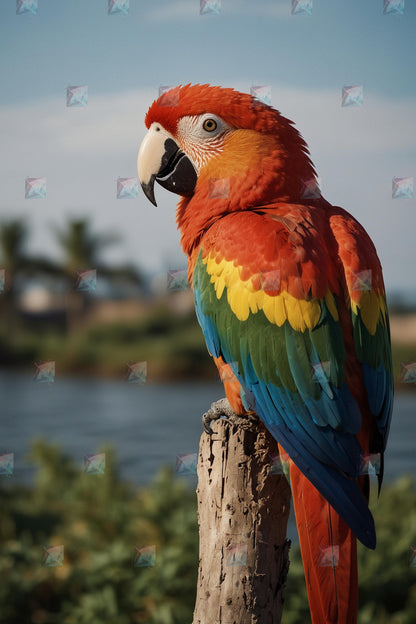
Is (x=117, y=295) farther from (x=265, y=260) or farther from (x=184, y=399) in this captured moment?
(x=265, y=260)

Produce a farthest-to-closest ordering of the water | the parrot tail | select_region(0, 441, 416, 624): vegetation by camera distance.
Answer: the water
select_region(0, 441, 416, 624): vegetation
the parrot tail

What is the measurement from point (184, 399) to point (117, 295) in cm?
109

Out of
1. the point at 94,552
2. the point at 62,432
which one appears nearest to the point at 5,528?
the point at 94,552

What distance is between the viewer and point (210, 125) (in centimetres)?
142

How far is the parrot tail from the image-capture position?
3.84ft

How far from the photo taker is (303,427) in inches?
47.9

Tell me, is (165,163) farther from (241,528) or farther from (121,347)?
(121,347)

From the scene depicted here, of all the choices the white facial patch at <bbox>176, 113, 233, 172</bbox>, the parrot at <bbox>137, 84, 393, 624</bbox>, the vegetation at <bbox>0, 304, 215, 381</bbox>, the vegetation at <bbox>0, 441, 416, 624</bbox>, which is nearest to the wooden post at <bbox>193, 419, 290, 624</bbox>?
the parrot at <bbox>137, 84, 393, 624</bbox>

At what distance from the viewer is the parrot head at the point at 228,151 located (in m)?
1.38

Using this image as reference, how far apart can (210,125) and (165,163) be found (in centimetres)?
15

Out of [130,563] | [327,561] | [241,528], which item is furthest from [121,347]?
[327,561]

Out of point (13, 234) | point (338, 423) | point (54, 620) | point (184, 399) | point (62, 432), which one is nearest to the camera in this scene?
point (338, 423)

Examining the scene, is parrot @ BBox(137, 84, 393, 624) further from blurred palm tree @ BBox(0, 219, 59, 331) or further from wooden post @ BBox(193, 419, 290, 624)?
Answer: blurred palm tree @ BBox(0, 219, 59, 331)

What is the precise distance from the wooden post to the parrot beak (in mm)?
579
